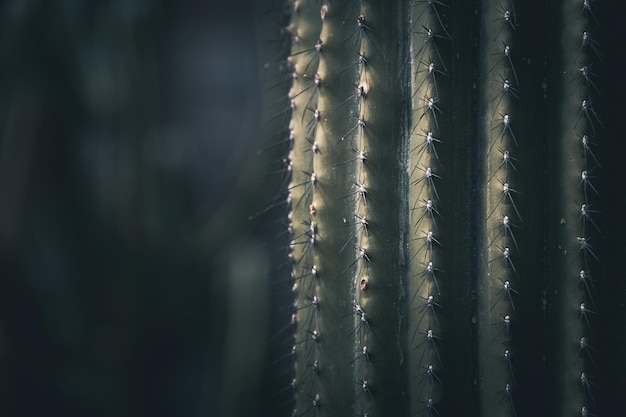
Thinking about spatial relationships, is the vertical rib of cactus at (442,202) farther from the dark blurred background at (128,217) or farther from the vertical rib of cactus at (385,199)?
the dark blurred background at (128,217)

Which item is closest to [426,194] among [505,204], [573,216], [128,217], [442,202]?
[442,202]

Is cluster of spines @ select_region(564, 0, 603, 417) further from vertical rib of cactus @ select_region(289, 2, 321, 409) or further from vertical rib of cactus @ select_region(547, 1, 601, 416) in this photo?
vertical rib of cactus @ select_region(289, 2, 321, 409)

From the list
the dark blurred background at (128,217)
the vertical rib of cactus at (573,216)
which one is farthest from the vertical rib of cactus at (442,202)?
the dark blurred background at (128,217)

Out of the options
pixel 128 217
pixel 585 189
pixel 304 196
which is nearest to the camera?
pixel 585 189

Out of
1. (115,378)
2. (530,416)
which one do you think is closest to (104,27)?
(115,378)

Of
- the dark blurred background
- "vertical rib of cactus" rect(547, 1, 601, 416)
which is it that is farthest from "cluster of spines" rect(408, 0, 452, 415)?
the dark blurred background

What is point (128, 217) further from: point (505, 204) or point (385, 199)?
point (505, 204)
